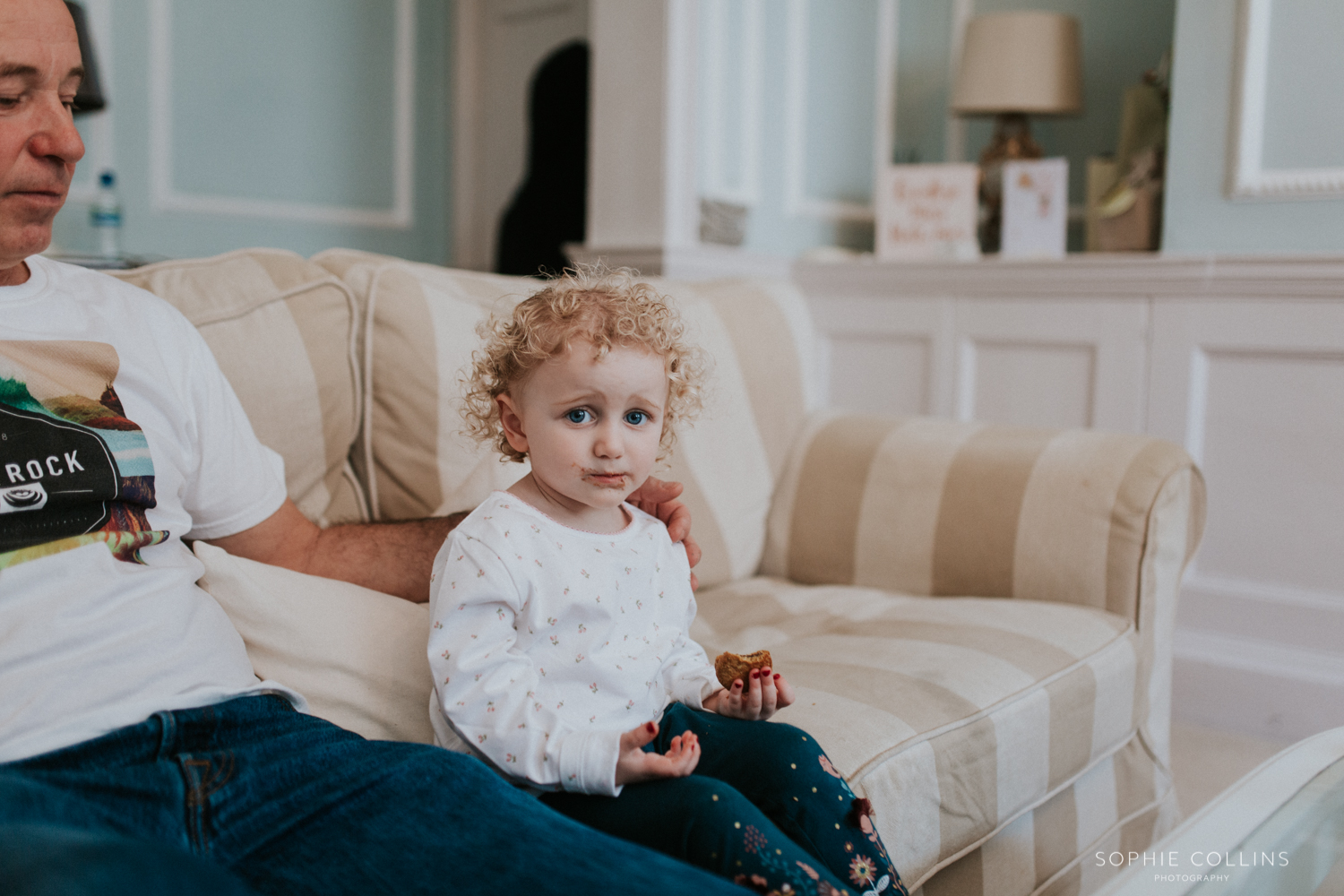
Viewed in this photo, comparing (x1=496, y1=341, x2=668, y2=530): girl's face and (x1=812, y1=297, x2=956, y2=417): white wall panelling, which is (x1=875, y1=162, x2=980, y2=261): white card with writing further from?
(x1=496, y1=341, x2=668, y2=530): girl's face

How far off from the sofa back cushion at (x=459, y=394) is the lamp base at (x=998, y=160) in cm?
97

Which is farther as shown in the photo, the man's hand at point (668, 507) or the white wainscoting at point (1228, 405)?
the white wainscoting at point (1228, 405)

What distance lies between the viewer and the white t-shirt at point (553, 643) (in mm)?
803

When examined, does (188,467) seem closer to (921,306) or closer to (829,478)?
(829,478)

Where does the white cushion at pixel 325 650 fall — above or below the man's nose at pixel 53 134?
below

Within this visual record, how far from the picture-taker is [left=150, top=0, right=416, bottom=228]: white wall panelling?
268 centimetres

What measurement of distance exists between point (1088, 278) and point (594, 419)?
178cm

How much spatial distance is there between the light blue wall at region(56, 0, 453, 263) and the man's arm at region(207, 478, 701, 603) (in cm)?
189

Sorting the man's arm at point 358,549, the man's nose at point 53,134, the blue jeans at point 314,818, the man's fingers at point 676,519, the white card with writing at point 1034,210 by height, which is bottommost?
the blue jeans at point 314,818

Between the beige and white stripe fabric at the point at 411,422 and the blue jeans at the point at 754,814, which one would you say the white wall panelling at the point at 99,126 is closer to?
the beige and white stripe fabric at the point at 411,422

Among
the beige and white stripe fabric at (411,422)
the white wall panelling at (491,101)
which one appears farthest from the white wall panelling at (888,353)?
the beige and white stripe fabric at (411,422)

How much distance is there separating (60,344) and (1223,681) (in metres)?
2.18

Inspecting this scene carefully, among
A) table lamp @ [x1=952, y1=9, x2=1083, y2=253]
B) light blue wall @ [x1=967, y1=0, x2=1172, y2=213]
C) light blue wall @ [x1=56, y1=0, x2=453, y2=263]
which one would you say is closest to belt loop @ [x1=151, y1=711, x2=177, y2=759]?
light blue wall @ [x1=56, y1=0, x2=453, y2=263]

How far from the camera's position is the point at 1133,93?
8.15 feet
